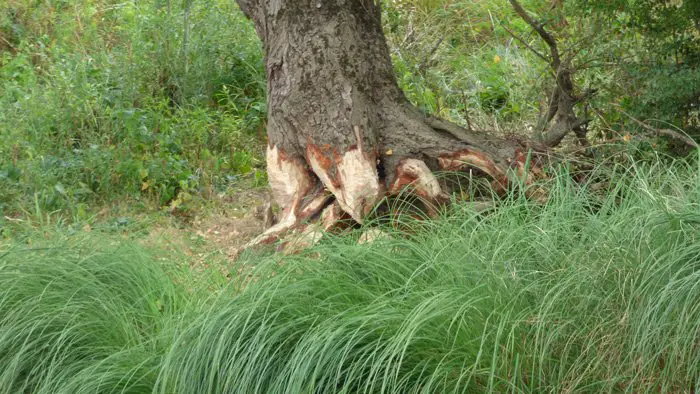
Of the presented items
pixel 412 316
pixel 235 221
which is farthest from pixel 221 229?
pixel 412 316

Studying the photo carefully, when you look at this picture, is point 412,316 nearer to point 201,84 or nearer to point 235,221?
point 235,221

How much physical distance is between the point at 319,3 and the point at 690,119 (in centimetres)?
254

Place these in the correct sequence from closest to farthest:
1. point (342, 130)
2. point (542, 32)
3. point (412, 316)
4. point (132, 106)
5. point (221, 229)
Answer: point (412, 316) < point (342, 130) < point (542, 32) < point (221, 229) < point (132, 106)

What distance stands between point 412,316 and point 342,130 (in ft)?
6.96

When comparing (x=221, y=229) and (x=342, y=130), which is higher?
(x=342, y=130)

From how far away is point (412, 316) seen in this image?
391cm

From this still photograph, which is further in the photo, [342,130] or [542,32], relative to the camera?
[542,32]

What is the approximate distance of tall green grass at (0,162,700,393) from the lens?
377cm

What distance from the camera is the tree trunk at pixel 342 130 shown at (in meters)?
5.81

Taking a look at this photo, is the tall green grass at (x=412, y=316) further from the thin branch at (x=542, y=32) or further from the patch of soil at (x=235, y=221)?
the thin branch at (x=542, y=32)

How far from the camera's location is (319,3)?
5973 millimetres

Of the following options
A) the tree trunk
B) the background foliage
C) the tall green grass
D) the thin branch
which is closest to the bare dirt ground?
the background foliage

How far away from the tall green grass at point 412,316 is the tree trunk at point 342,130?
1008 mm

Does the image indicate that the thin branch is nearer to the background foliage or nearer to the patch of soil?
the background foliage
